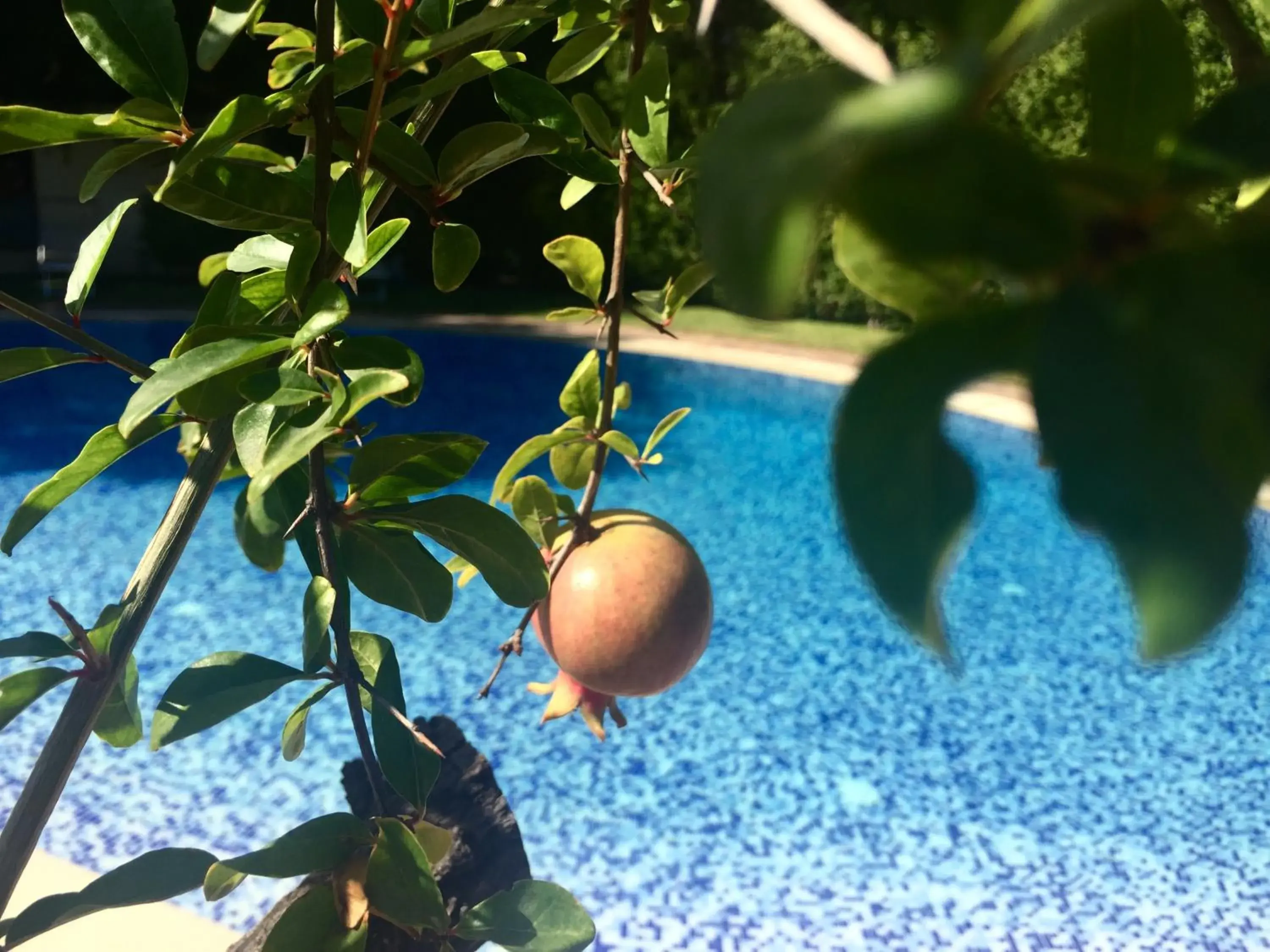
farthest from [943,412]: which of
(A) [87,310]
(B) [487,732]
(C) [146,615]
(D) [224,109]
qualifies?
(A) [87,310]

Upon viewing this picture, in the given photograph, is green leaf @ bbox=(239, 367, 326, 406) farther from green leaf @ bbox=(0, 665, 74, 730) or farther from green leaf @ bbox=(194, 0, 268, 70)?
green leaf @ bbox=(0, 665, 74, 730)

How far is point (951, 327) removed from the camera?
0.32ft

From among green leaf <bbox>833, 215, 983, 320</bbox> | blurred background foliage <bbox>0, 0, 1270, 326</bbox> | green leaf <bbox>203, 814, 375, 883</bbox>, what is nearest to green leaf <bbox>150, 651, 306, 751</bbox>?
green leaf <bbox>203, 814, 375, 883</bbox>

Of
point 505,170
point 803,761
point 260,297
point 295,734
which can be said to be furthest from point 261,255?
point 505,170

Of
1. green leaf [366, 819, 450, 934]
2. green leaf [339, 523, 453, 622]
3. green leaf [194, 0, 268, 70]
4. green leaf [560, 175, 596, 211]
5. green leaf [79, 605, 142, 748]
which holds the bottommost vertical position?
green leaf [79, 605, 142, 748]

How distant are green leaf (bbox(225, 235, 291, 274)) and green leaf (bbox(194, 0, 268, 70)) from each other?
126mm

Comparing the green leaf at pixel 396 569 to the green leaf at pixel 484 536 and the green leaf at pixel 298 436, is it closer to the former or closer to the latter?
the green leaf at pixel 484 536

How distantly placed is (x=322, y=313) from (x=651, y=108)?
279mm

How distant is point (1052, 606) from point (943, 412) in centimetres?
383

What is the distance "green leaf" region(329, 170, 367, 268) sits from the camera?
34cm

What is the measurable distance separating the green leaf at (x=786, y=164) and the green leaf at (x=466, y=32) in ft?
0.66

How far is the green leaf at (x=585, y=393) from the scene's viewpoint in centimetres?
65

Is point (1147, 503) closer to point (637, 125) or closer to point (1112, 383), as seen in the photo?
point (1112, 383)

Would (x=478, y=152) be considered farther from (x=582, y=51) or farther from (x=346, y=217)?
(x=582, y=51)
